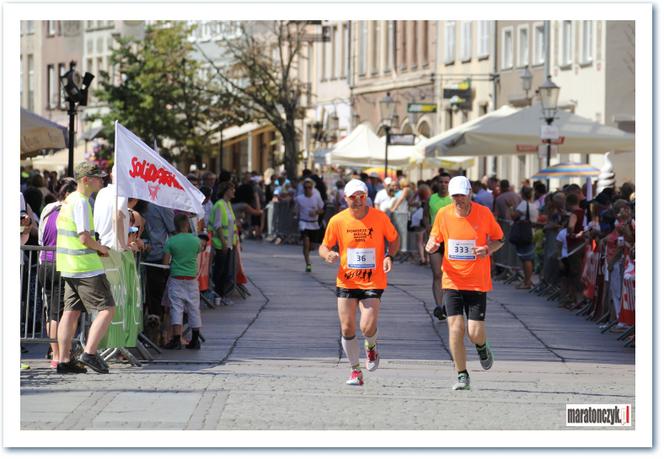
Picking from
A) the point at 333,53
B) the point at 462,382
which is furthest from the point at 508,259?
the point at 333,53

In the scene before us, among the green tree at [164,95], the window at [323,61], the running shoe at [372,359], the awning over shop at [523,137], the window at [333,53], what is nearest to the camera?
the running shoe at [372,359]

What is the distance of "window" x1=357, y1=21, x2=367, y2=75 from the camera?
63.7 metres

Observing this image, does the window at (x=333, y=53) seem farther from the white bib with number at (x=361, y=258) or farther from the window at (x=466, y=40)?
the white bib with number at (x=361, y=258)

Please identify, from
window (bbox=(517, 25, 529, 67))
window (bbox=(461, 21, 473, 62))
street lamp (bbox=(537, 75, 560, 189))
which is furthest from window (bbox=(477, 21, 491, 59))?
street lamp (bbox=(537, 75, 560, 189))

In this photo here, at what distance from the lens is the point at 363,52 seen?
64.0 meters

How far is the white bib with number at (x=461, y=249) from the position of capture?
46.8 ft

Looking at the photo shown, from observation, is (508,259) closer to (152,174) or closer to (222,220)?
(222,220)

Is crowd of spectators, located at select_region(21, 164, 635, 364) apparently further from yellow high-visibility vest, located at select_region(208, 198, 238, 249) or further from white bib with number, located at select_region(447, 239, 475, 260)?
white bib with number, located at select_region(447, 239, 475, 260)

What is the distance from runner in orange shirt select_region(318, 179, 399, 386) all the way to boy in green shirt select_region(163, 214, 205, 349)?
2.57 metres

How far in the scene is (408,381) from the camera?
1452 cm

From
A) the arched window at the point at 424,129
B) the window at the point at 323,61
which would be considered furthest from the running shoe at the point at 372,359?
the window at the point at 323,61
